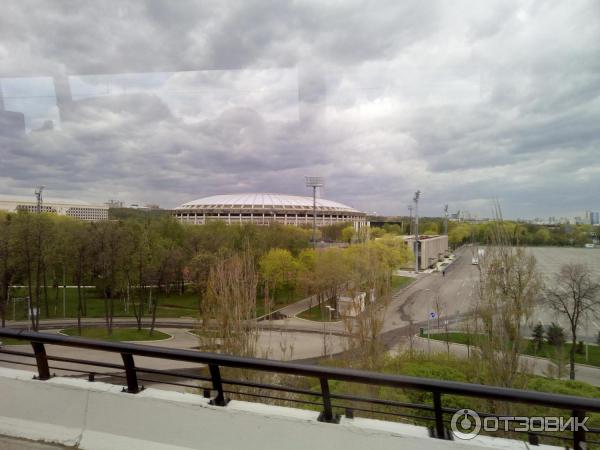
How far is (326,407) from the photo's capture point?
1496mm

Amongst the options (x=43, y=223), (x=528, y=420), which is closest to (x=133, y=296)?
(x=43, y=223)

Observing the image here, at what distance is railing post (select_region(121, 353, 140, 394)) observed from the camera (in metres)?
1.75

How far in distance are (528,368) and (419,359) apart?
4.93ft

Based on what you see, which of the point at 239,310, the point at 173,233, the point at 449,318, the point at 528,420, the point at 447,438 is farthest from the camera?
the point at 449,318

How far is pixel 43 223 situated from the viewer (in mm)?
5469

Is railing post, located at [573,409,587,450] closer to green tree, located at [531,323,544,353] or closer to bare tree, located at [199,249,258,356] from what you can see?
bare tree, located at [199,249,258,356]

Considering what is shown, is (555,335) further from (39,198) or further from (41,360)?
(39,198)

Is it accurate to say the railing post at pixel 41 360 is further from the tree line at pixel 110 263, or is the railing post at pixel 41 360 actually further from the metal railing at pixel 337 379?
the tree line at pixel 110 263

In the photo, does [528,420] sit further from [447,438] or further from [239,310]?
[239,310]

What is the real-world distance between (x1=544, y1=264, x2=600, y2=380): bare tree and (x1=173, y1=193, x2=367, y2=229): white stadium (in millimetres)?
3900

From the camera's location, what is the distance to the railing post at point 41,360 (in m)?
1.89

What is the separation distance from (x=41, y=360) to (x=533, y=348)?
20.7 feet

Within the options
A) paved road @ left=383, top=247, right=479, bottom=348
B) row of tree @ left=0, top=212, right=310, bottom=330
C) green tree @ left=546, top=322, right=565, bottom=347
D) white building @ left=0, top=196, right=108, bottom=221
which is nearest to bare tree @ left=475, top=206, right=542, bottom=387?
paved road @ left=383, top=247, right=479, bottom=348

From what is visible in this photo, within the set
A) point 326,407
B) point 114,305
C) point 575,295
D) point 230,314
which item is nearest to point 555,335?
point 575,295
